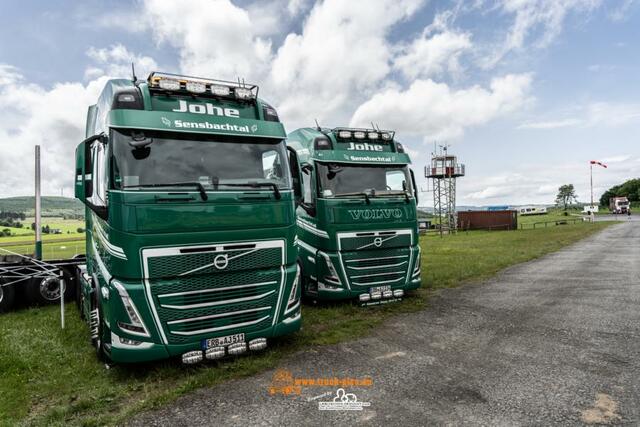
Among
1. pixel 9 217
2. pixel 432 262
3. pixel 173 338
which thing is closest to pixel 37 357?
pixel 173 338

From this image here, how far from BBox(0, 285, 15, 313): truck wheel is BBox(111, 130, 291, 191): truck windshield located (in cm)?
690

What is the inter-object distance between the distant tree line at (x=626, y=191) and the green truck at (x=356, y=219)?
12908cm

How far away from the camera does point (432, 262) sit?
16953 millimetres

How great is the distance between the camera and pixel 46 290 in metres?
10.1

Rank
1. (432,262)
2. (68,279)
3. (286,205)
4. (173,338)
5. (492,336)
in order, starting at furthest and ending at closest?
1. (432,262)
2. (68,279)
3. (492,336)
4. (286,205)
5. (173,338)

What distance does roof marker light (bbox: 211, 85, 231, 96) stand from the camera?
5.81 meters

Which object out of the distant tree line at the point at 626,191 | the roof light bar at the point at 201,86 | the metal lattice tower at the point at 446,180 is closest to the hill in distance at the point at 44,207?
the roof light bar at the point at 201,86

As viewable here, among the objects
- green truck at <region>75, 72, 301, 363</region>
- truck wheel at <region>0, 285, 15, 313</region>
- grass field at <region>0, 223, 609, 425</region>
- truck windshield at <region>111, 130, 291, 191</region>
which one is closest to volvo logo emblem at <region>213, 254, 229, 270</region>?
green truck at <region>75, 72, 301, 363</region>

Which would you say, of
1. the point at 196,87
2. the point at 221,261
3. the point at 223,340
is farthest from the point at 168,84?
the point at 223,340

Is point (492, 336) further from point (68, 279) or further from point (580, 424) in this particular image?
point (68, 279)

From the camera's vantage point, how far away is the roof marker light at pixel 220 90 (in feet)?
19.1

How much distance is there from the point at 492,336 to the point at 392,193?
11.8 ft

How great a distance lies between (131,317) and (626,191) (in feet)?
464

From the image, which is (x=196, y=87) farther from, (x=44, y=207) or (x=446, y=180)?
(x=446, y=180)
